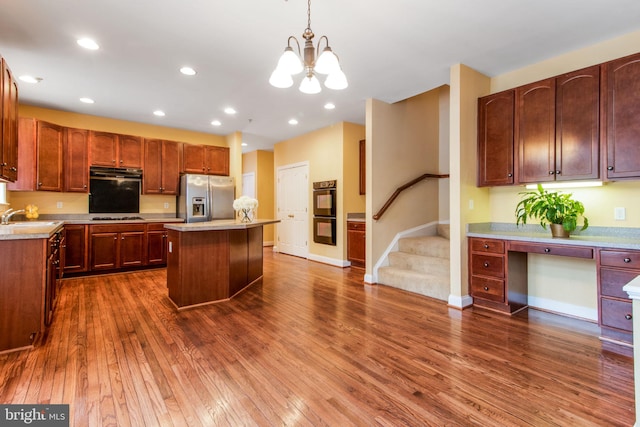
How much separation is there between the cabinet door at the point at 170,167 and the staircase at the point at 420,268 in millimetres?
4171

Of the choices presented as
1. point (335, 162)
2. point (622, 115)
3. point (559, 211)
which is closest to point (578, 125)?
point (622, 115)

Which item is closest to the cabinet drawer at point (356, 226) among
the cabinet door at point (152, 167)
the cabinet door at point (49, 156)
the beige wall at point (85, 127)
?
the beige wall at point (85, 127)

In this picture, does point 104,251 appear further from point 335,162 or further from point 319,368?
point 319,368

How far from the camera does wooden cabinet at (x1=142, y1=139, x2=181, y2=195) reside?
567cm

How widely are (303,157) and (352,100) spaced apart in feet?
7.61

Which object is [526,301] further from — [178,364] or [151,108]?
[151,108]

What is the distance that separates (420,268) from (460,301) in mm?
941

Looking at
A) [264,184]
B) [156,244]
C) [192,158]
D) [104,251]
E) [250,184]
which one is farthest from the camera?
[250,184]

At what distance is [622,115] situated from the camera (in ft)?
8.85

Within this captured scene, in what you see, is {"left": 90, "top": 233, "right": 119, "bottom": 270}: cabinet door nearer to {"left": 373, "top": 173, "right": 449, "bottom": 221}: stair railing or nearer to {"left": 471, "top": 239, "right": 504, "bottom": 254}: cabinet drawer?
{"left": 373, "top": 173, "right": 449, "bottom": 221}: stair railing

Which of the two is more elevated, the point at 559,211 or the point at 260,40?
the point at 260,40

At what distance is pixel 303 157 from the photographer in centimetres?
679

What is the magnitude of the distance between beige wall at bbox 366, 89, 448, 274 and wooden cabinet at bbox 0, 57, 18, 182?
402cm

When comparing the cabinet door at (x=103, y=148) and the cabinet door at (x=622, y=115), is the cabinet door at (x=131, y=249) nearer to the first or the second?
the cabinet door at (x=103, y=148)
